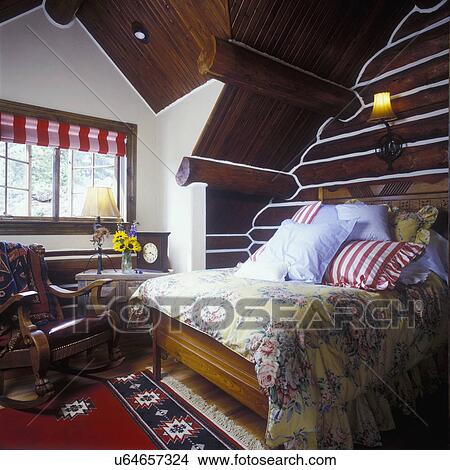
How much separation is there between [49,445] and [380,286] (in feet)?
6.10

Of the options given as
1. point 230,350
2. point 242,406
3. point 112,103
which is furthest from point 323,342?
point 112,103

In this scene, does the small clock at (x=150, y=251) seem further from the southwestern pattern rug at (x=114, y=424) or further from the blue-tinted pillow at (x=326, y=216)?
the blue-tinted pillow at (x=326, y=216)

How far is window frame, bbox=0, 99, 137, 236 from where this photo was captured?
3113 mm

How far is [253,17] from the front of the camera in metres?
2.35

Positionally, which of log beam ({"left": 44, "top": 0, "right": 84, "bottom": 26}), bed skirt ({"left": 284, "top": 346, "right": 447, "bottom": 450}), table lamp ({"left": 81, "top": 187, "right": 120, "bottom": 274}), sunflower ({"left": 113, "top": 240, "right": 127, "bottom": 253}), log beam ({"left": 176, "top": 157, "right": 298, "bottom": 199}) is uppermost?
log beam ({"left": 44, "top": 0, "right": 84, "bottom": 26})

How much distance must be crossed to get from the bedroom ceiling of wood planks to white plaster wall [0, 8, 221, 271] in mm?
166

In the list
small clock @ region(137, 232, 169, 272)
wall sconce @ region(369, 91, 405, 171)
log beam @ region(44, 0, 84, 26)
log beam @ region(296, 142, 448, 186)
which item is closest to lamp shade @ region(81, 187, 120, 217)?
small clock @ region(137, 232, 169, 272)

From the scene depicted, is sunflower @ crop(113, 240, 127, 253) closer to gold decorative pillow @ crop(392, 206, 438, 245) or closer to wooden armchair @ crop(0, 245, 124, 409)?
wooden armchair @ crop(0, 245, 124, 409)

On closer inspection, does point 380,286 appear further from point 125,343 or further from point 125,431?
point 125,343

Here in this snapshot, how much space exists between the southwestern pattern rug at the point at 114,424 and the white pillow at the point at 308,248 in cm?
99

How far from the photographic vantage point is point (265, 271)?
2170 millimetres

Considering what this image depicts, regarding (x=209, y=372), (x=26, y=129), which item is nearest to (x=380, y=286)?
(x=209, y=372)

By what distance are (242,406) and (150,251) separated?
1813 mm

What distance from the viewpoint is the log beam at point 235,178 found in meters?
3.06
